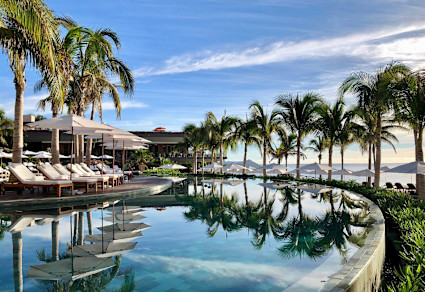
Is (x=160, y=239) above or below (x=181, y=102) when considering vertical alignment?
below

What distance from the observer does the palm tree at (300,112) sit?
75.6ft

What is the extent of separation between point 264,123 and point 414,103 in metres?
15.0

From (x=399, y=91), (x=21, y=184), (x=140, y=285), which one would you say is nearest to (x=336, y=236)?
(x=140, y=285)

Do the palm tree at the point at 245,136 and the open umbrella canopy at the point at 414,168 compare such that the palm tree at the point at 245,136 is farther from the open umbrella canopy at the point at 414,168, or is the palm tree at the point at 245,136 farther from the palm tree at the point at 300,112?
the open umbrella canopy at the point at 414,168

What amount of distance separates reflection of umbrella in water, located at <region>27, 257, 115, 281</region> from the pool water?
0.29 feet

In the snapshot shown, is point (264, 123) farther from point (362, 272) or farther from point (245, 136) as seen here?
point (362, 272)

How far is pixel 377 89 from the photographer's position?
13781 mm

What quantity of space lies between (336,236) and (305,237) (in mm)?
710

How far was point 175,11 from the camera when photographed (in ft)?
47.8

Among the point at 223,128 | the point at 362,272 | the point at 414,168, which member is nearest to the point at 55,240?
the point at 362,272

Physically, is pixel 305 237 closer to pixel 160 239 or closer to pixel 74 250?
pixel 160 239

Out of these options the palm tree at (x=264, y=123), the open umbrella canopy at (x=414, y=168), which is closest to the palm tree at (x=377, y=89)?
the open umbrella canopy at (x=414, y=168)

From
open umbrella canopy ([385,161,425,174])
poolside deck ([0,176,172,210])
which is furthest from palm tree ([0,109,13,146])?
open umbrella canopy ([385,161,425,174])

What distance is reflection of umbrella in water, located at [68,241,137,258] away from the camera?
5.34m
